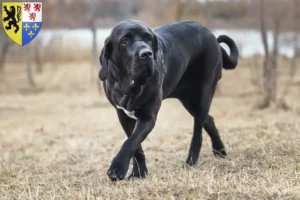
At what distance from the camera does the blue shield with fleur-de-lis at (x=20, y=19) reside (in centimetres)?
657

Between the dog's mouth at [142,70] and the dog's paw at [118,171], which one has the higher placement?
the dog's mouth at [142,70]

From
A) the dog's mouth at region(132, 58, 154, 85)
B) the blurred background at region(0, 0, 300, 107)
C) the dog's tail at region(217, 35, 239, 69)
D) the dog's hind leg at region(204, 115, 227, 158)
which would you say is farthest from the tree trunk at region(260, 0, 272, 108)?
the dog's mouth at region(132, 58, 154, 85)

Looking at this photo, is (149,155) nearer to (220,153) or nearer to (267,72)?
(220,153)

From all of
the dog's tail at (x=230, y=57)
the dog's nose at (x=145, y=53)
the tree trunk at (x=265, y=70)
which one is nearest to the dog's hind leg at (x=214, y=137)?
the dog's tail at (x=230, y=57)

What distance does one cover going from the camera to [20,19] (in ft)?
21.8

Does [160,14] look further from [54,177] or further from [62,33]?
[54,177]

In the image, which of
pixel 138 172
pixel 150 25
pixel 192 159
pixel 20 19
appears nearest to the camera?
pixel 138 172

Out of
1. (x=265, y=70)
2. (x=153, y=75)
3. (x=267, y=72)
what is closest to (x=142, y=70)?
(x=153, y=75)

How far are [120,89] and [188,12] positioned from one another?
17.2 m

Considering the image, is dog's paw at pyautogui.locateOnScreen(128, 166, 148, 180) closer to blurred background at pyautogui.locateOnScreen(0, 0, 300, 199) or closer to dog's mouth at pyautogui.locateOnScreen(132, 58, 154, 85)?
blurred background at pyautogui.locateOnScreen(0, 0, 300, 199)

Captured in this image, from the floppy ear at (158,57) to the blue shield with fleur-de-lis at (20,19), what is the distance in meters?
2.42

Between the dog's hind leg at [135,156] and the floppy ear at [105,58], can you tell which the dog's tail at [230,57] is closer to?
the dog's hind leg at [135,156]

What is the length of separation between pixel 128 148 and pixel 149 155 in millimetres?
2544

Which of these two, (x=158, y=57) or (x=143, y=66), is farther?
(x=158, y=57)
